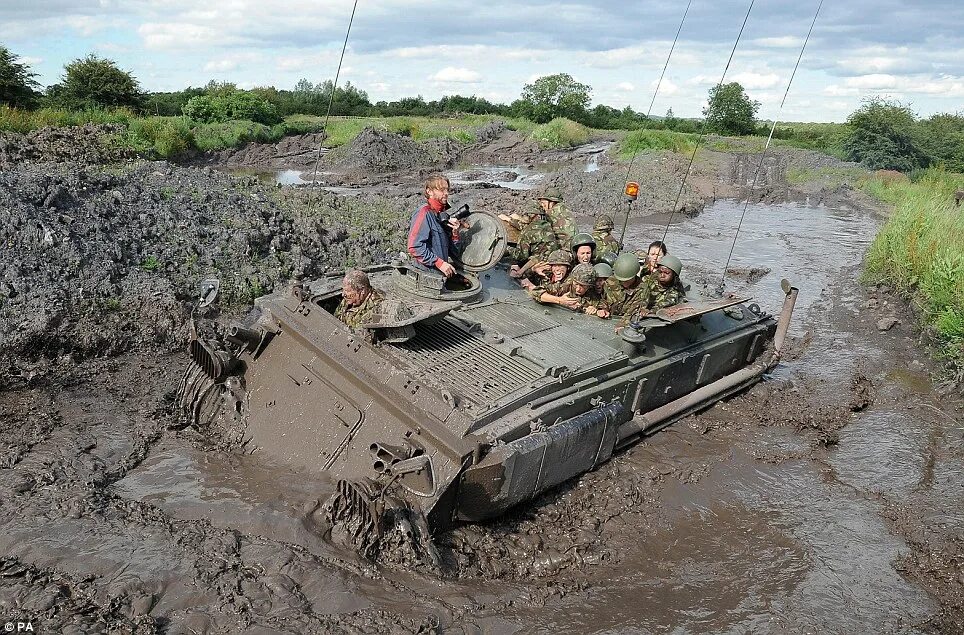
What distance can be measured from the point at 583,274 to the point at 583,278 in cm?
4

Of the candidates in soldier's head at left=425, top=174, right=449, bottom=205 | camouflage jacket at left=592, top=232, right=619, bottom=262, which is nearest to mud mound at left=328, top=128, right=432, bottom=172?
camouflage jacket at left=592, top=232, right=619, bottom=262

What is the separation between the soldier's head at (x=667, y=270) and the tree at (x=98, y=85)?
26.6 m

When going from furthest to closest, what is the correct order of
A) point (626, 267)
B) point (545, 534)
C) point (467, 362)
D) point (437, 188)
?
point (626, 267)
point (437, 188)
point (467, 362)
point (545, 534)

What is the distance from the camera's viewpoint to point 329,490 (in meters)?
5.08

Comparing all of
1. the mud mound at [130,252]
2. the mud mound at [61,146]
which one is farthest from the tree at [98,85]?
the mud mound at [130,252]

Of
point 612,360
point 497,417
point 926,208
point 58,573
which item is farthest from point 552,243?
point 926,208

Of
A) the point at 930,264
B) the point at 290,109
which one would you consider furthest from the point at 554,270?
the point at 290,109

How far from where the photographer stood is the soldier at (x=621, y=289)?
703 cm

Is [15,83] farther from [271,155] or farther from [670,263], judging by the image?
[670,263]

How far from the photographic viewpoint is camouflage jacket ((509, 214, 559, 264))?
8031mm

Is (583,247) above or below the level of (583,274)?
above

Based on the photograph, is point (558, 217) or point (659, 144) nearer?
point (558, 217)

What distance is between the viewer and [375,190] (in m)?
20.6

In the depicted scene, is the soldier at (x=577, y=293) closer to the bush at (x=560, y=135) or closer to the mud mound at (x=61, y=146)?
the mud mound at (x=61, y=146)
